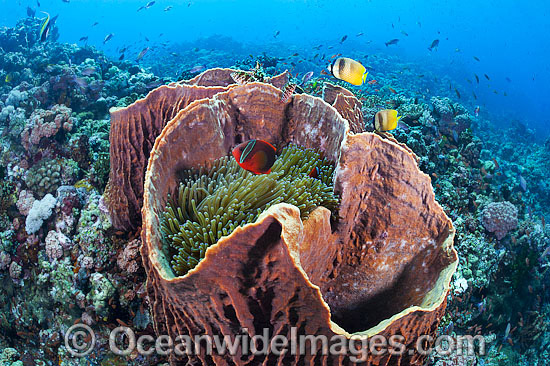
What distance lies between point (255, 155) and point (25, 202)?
14.6 feet

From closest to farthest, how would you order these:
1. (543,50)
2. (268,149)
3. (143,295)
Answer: (268,149) < (143,295) < (543,50)

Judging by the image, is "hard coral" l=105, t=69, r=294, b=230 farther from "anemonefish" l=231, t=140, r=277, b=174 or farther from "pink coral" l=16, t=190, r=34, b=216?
"pink coral" l=16, t=190, r=34, b=216

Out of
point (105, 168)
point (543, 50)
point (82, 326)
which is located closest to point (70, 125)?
point (105, 168)

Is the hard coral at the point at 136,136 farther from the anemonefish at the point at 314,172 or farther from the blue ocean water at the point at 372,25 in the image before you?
the blue ocean water at the point at 372,25

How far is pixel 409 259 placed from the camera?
256 centimetres

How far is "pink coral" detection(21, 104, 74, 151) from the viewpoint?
18.1 ft

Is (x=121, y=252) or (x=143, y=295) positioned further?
(x=121, y=252)

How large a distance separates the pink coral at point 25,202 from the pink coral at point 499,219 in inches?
337

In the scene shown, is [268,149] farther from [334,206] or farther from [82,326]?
[82,326]

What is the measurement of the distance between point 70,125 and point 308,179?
5.37 metres

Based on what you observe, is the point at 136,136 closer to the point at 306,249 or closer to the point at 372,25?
the point at 306,249

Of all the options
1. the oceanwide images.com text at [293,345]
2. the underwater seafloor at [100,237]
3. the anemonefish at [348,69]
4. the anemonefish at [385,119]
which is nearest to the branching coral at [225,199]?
the oceanwide images.com text at [293,345]

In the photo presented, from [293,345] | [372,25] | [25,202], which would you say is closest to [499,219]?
[293,345]

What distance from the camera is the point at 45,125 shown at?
5.52 meters
